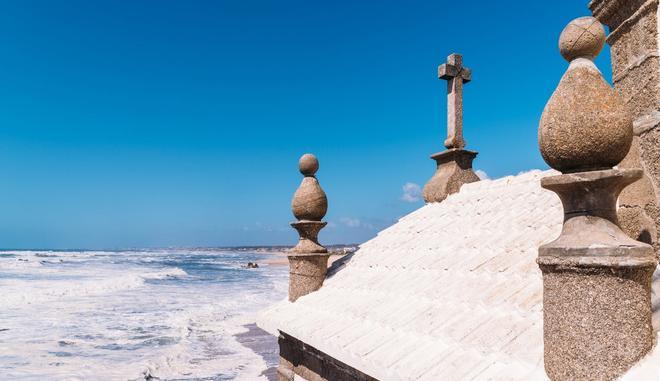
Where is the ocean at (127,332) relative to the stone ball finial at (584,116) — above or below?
below

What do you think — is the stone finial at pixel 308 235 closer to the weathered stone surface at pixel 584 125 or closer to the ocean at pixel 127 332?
the weathered stone surface at pixel 584 125

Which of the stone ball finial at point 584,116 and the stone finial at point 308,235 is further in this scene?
the stone finial at point 308,235

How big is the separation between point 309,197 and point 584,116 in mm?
4405

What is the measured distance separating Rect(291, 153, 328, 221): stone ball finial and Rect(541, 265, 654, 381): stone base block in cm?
430

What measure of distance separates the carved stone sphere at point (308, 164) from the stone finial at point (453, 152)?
1.83m

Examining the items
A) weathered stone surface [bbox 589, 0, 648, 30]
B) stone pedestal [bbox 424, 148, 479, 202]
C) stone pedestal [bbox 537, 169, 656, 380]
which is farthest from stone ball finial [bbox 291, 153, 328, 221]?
stone pedestal [bbox 537, 169, 656, 380]

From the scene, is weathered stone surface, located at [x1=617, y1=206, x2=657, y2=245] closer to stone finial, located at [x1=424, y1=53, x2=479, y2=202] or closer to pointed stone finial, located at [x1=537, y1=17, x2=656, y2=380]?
pointed stone finial, located at [x1=537, y1=17, x2=656, y2=380]

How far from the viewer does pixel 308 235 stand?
253 inches

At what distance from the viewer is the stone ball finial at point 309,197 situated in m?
6.46

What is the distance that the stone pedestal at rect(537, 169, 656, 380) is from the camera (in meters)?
2.16

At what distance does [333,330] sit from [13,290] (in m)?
29.1

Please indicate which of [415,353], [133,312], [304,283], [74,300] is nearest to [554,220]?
[415,353]

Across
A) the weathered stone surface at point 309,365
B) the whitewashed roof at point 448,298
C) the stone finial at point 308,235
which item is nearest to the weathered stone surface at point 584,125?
the whitewashed roof at point 448,298

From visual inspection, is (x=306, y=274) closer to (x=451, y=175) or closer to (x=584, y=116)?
(x=451, y=175)
